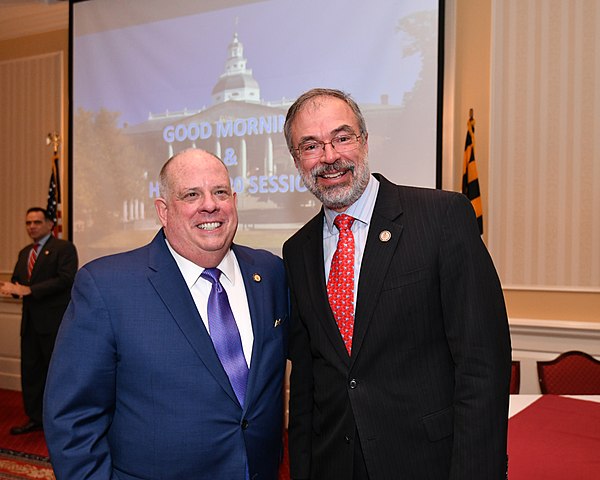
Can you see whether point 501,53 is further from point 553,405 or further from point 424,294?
point 424,294

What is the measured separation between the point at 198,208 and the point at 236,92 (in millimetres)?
3779

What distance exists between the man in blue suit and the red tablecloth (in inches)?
36.3

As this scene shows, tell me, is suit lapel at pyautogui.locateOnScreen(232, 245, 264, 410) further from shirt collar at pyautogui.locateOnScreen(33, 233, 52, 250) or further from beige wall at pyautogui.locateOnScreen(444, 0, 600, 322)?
shirt collar at pyautogui.locateOnScreen(33, 233, 52, 250)

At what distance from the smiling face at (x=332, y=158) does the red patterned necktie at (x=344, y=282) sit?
0.27 feet

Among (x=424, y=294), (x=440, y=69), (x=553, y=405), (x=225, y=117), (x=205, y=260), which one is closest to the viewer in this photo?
(x=424, y=294)

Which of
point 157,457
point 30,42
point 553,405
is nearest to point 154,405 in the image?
point 157,457

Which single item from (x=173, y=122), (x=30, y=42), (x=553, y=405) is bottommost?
(x=553, y=405)

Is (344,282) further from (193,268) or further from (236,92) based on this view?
(236,92)

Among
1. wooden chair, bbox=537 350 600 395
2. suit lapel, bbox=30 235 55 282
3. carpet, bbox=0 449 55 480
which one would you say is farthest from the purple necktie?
suit lapel, bbox=30 235 55 282

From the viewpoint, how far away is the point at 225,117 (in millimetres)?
5496

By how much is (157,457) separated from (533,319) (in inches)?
139

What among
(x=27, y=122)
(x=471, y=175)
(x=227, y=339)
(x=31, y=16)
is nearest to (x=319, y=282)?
(x=227, y=339)

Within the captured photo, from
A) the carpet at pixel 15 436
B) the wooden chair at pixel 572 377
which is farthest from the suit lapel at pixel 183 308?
the carpet at pixel 15 436

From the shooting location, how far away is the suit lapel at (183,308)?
70.6 inches
